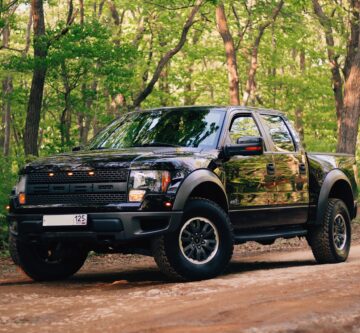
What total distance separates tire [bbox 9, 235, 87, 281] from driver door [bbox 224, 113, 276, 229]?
6.07ft

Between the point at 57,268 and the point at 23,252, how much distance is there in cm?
55

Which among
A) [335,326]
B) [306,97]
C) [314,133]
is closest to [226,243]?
[335,326]

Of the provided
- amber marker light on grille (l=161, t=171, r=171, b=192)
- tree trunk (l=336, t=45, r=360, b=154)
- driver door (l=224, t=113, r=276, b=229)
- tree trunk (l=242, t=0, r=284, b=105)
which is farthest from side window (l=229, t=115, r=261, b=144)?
tree trunk (l=242, t=0, r=284, b=105)

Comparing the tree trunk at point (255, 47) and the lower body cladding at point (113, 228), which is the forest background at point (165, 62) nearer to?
the tree trunk at point (255, 47)

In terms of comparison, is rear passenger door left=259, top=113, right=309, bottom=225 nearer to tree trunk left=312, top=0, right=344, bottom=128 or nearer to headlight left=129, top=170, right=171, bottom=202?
headlight left=129, top=170, right=171, bottom=202

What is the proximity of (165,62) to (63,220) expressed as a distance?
15901mm

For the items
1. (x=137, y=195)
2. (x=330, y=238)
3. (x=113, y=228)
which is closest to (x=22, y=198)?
(x=113, y=228)

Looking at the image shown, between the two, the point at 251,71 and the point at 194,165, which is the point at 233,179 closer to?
the point at 194,165

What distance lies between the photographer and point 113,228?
759 centimetres

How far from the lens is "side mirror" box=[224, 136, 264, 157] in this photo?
8.43 meters

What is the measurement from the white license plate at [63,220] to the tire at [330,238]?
3.72 m

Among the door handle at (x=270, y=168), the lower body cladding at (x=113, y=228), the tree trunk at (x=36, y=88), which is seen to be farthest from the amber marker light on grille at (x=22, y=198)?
the tree trunk at (x=36, y=88)

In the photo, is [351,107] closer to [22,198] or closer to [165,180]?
[165,180]

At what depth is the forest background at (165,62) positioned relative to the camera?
17.7 meters
